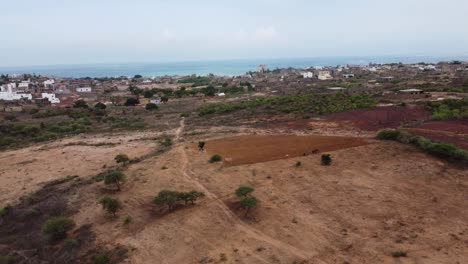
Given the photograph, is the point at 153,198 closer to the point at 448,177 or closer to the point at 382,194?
the point at 382,194

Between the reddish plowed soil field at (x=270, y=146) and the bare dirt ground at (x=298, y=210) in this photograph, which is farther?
the reddish plowed soil field at (x=270, y=146)

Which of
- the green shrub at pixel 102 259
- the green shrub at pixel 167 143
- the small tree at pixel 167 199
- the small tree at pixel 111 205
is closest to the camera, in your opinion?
the green shrub at pixel 102 259

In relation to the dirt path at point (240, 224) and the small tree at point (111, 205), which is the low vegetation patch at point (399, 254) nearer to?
the dirt path at point (240, 224)

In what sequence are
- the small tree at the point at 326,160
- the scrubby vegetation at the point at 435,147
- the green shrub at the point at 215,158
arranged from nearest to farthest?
the scrubby vegetation at the point at 435,147 < the small tree at the point at 326,160 < the green shrub at the point at 215,158

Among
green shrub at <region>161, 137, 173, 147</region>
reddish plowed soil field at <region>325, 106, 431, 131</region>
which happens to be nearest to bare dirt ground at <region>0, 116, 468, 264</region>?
green shrub at <region>161, 137, 173, 147</region>

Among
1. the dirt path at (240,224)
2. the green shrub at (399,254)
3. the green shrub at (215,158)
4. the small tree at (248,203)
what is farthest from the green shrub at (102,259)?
the green shrub at (215,158)

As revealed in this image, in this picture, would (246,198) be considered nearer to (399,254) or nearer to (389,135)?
(399,254)

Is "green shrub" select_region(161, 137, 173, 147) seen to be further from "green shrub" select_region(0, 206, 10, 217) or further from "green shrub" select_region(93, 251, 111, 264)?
"green shrub" select_region(93, 251, 111, 264)
